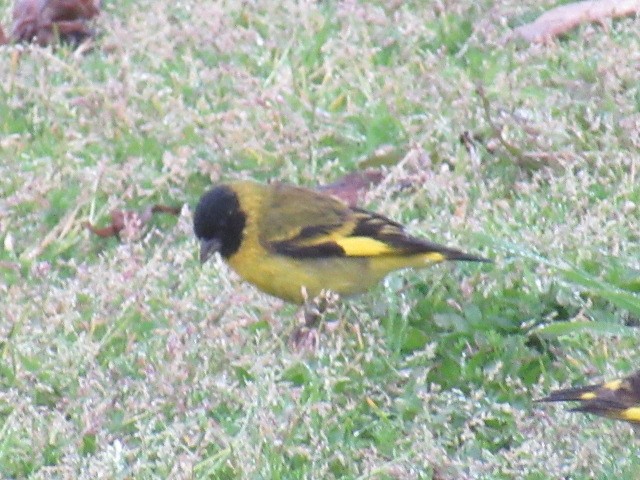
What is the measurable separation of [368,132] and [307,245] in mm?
1265

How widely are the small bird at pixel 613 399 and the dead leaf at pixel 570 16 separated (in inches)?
145

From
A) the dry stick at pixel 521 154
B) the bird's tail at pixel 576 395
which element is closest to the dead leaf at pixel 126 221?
the dry stick at pixel 521 154

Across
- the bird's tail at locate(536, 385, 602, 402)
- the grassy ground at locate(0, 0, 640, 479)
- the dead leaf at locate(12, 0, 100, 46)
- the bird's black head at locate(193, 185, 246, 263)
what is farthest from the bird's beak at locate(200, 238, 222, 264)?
the dead leaf at locate(12, 0, 100, 46)

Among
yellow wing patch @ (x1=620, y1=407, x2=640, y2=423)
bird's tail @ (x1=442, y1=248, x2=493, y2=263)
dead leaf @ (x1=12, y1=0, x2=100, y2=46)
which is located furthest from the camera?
dead leaf @ (x1=12, y1=0, x2=100, y2=46)

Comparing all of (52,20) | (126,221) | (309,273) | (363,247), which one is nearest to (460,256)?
(363,247)

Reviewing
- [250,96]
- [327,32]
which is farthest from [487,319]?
[327,32]

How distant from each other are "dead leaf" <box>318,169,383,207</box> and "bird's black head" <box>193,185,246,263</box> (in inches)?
29.8

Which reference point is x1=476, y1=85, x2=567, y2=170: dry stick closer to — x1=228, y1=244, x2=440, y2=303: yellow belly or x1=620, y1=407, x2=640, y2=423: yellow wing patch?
x1=228, y1=244, x2=440, y2=303: yellow belly

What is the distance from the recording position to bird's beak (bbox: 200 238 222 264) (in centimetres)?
620

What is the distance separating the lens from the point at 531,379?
5.31 m

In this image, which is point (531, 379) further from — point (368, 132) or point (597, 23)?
point (597, 23)

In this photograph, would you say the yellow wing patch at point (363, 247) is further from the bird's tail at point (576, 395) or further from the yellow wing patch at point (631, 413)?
the yellow wing patch at point (631, 413)

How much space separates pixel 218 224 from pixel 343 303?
696 millimetres

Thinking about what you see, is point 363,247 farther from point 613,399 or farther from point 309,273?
point 613,399
